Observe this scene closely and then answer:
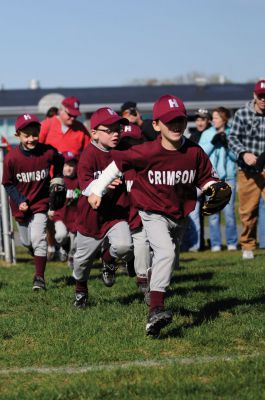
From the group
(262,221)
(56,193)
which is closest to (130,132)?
(56,193)

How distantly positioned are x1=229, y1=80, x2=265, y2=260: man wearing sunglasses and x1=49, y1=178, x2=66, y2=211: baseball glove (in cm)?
298

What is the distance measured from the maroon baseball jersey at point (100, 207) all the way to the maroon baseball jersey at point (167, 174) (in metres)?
1.15

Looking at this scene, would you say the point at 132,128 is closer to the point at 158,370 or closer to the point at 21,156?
the point at 21,156

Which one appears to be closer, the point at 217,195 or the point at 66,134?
the point at 217,195

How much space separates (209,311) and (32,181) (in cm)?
307

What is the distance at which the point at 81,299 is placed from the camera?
8672 mm

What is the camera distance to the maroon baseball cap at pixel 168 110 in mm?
7102

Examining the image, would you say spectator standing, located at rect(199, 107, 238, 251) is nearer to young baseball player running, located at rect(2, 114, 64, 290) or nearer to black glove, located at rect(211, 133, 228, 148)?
black glove, located at rect(211, 133, 228, 148)

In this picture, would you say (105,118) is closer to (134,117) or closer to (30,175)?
(30,175)

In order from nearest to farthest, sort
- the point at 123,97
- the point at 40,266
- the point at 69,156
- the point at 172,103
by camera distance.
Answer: the point at 172,103
the point at 40,266
the point at 69,156
the point at 123,97

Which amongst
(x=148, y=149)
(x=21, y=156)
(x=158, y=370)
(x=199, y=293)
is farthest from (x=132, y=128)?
(x=158, y=370)

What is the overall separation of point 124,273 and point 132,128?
→ 93.3 inches

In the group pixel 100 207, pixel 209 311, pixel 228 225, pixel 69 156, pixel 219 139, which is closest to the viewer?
pixel 209 311

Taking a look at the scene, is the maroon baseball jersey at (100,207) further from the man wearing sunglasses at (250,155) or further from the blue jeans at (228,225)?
the blue jeans at (228,225)
